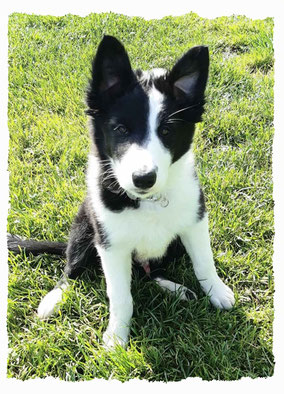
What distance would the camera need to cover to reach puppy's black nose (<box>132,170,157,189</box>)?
1859 mm

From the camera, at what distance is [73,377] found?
219 centimetres

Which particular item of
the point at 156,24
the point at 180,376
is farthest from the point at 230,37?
the point at 180,376

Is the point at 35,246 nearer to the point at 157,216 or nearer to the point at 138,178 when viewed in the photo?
the point at 157,216

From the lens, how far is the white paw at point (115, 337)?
7.49ft

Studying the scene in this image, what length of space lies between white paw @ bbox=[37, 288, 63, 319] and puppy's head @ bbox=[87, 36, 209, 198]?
0.80 meters

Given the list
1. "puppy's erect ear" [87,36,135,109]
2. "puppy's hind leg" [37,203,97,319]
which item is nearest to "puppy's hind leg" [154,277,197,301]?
"puppy's hind leg" [37,203,97,319]

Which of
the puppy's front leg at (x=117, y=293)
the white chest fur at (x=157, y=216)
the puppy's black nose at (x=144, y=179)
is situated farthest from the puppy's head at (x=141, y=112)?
the puppy's front leg at (x=117, y=293)

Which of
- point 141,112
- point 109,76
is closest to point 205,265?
point 141,112

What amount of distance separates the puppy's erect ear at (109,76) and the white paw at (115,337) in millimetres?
1183

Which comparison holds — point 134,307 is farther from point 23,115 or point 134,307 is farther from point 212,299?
point 23,115

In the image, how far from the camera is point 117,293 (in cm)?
236

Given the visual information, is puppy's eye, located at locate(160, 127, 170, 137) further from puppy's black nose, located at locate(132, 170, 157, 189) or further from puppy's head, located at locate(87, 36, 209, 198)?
puppy's black nose, located at locate(132, 170, 157, 189)

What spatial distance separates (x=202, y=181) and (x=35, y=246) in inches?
49.6

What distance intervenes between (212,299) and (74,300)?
0.79 m
